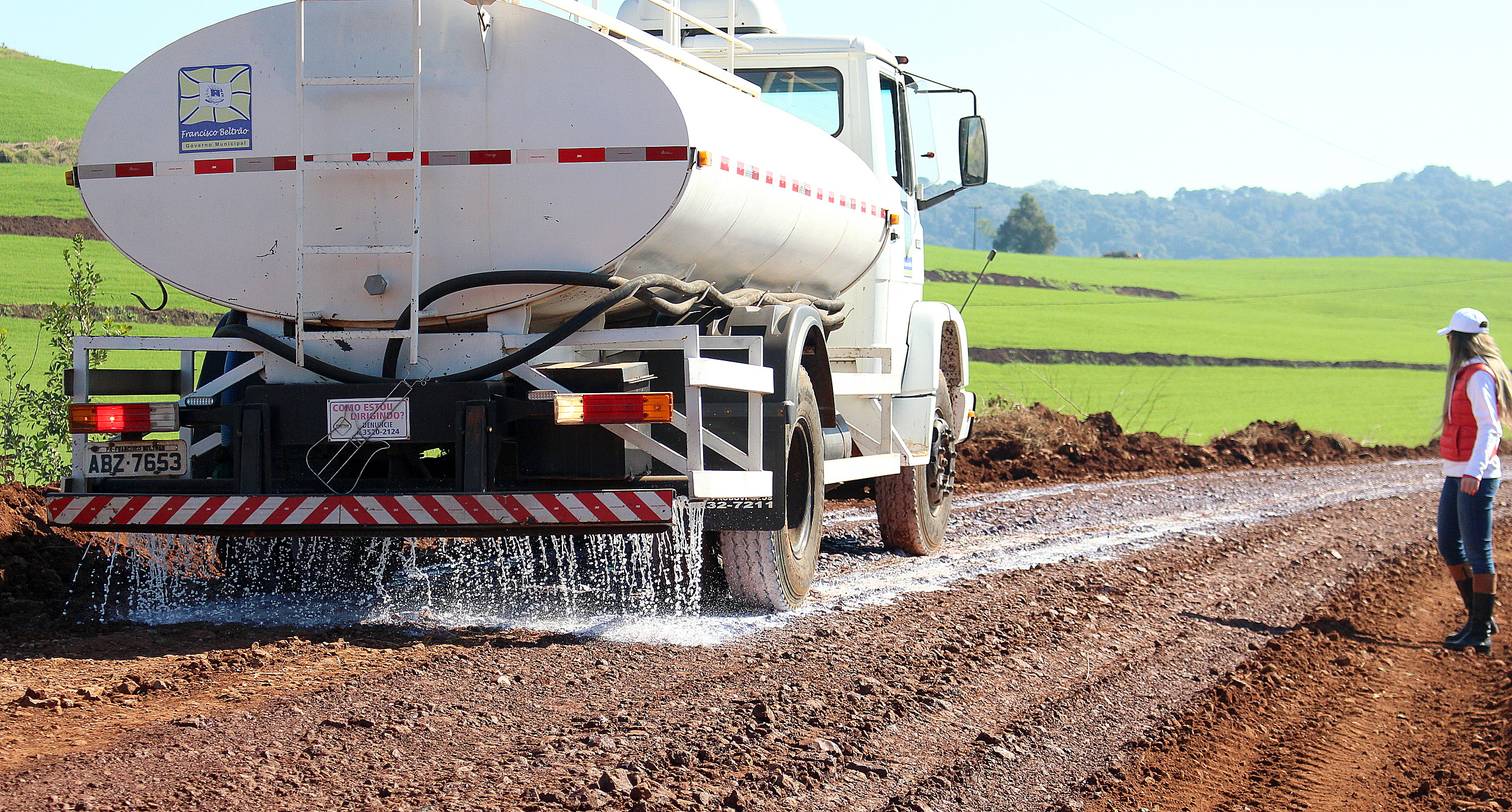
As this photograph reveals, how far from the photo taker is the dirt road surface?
3.97 m

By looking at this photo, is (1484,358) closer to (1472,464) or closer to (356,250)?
(1472,464)

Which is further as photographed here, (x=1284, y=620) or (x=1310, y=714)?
(x=1284, y=620)

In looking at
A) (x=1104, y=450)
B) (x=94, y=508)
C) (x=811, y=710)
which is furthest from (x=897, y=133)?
(x=1104, y=450)

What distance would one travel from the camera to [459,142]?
592cm

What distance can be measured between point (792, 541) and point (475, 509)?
6.37 ft

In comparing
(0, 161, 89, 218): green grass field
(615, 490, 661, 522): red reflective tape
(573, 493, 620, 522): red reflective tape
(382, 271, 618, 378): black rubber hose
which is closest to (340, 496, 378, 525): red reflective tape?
(382, 271, 618, 378): black rubber hose

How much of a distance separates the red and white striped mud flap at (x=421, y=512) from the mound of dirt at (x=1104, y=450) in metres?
10.6

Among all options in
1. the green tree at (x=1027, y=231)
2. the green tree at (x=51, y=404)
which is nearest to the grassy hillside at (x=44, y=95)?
the green tree at (x=51, y=404)

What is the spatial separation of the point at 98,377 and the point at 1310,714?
18.3 feet

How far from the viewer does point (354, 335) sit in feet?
20.0

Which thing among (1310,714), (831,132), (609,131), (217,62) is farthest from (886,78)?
(1310,714)

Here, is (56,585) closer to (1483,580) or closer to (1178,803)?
(1178,803)

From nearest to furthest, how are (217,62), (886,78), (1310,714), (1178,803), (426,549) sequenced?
(1178,803) → (1310,714) → (217,62) → (426,549) → (886,78)

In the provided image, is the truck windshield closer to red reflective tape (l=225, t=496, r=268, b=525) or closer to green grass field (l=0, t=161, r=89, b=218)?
red reflective tape (l=225, t=496, r=268, b=525)
